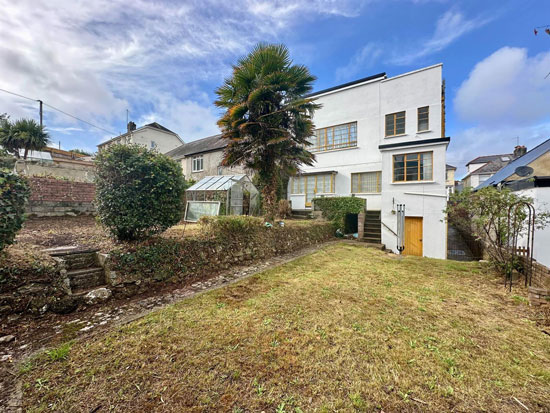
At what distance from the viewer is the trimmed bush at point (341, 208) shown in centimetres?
1339

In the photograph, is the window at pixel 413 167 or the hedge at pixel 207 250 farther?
the window at pixel 413 167

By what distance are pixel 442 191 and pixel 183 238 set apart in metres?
12.9

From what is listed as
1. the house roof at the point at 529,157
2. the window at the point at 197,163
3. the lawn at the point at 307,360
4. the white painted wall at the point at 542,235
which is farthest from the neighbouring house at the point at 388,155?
the window at the point at 197,163

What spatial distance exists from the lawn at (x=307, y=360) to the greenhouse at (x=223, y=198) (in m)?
7.55

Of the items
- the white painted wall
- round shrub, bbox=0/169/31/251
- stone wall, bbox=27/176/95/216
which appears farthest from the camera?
stone wall, bbox=27/176/95/216

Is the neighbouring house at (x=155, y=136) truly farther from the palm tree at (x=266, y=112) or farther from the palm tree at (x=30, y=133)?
the palm tree at (x=266, y=112)

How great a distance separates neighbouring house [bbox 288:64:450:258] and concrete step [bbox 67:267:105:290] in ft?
30.2

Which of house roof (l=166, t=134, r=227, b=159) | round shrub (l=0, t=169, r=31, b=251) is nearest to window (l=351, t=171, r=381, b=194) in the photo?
house roof (l=166, t=134, r=227, b=159)

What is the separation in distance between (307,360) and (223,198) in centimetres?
1036

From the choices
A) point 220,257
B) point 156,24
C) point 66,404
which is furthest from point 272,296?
point 156,24

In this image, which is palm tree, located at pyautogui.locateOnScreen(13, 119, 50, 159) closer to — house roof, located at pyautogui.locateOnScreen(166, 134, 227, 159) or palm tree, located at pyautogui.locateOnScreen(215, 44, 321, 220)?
house roof, located at pyautogui.locateOnScreen(166, 134, 227, 159)

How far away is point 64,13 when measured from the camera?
20.8 feet

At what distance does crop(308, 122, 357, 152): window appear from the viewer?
1614 centimetres

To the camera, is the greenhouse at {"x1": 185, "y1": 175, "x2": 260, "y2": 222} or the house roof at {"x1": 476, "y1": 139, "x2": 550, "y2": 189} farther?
the greenhouse at {"x1": 185, "y1": 175, "x2": 260, "y2": 222}
